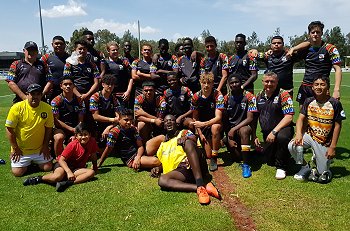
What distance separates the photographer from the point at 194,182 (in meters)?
5.73

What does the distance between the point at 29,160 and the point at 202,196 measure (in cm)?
355

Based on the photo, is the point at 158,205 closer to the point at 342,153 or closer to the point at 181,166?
the point at 181,166

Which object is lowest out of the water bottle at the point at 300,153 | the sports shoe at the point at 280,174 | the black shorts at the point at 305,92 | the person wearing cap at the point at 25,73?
the sports shoe at the point at 280,174

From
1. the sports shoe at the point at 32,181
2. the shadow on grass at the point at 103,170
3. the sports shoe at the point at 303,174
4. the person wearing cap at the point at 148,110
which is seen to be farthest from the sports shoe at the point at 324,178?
the sports shoe at the point at 32,181

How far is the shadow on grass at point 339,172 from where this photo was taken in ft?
20.2

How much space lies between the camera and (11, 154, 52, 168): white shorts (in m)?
6.45

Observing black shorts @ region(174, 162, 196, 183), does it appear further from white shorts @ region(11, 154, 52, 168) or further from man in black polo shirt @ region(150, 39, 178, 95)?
man in black polo shirt @ region(150, 39, 178, 95)

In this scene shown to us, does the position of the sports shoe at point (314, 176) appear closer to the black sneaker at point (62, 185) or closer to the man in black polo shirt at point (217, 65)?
the man in black polo shirt at point (217, 65)

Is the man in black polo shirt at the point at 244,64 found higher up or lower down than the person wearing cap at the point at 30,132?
higher up

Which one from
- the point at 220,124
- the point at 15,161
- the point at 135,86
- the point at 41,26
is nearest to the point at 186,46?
the point at 135,86

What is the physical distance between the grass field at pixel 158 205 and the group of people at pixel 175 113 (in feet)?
0.88

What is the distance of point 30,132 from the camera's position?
6484mm

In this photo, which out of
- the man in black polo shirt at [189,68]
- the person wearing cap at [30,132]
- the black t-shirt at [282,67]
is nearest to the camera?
the person wearing cap at [30,132]

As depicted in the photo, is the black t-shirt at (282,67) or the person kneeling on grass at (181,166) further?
the black t-shirt at (282,67)
